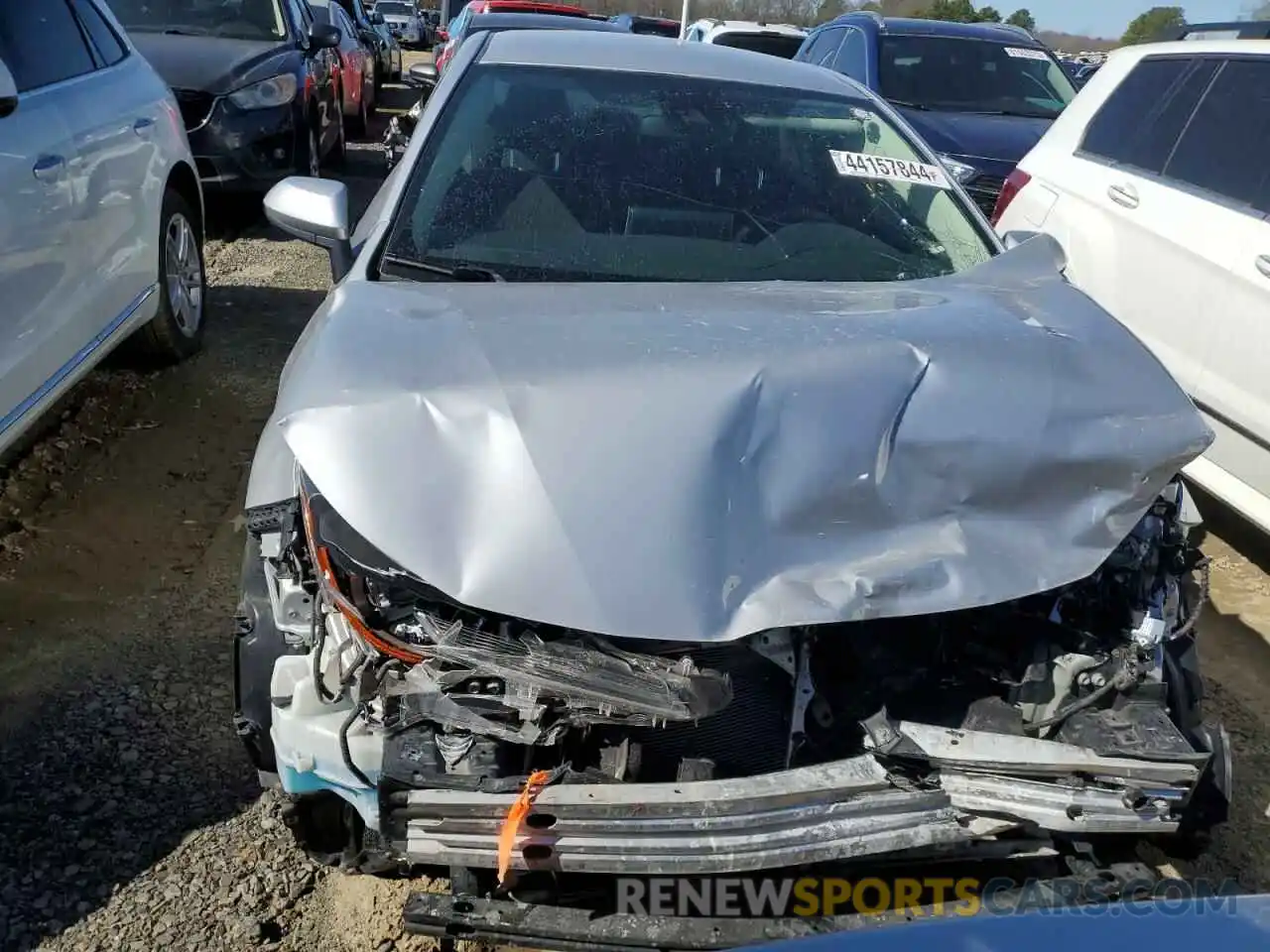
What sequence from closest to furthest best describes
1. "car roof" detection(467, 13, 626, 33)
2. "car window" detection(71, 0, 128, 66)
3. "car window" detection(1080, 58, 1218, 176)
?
"car window" detection(71, 0, 128, 66), "car window" detection(1080, 58, 1218, 176), "car roof" detection(467, 13, 626, 33)

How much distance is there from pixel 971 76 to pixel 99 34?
5.53 metres

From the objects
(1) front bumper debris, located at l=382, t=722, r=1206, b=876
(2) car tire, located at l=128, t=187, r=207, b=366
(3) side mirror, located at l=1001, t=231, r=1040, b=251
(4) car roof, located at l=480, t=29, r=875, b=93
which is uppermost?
(4) car roof, located at l=480, t=29, r=875, b=93

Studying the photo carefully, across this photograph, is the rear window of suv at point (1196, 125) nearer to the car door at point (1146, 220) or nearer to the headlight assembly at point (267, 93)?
the car door at point (1146, 220)

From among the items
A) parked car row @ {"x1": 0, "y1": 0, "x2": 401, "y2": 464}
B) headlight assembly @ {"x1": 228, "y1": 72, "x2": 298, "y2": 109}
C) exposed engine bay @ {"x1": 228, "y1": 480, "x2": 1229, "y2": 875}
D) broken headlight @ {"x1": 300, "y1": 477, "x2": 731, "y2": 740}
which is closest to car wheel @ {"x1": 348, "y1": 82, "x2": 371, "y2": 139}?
parked car row @ {"x1": 0, "y1": 0, "x2": 401, "y2": 464}

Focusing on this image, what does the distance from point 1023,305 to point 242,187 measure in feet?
18.5

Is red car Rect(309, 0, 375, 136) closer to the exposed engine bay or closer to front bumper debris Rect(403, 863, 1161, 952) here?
the exposed engine bay

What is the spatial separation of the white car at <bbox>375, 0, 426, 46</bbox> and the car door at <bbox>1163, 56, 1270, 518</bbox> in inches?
1003

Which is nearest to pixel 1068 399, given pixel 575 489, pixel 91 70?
pixel 575 489

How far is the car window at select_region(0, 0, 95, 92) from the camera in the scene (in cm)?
368

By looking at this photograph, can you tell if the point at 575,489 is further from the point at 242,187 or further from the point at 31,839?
the point at 242,187

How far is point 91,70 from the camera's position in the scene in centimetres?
422

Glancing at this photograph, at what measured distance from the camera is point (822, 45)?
8.57 m

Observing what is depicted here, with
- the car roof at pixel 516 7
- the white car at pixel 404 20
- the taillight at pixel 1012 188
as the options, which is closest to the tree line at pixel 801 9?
the white car at pixel 404 20

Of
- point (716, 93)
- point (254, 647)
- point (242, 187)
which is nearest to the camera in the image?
point (254, 647)
